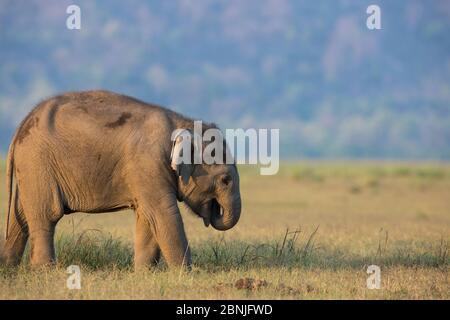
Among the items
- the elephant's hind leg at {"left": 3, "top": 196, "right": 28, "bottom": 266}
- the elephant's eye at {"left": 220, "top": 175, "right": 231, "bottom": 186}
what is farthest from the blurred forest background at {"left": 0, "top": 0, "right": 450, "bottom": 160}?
the elephant's eye at {"left": 220, "top": 175, "right": 231, "bottom": 186}

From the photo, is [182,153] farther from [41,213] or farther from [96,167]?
[41,213]

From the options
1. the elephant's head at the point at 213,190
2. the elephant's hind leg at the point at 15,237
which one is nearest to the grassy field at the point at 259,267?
the elephant's hind leg at the point at 15,237

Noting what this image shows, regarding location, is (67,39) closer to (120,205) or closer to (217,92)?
(217,92)

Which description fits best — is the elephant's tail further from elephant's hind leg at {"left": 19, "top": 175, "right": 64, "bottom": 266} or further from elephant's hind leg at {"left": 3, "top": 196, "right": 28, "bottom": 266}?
elephant's hind leg at {"left": 19, "top": 175, "right": 64, "bottom": 266}

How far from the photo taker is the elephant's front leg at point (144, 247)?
1199 centimetres

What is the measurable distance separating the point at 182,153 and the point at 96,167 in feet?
3.61

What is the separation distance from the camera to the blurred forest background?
478 ft

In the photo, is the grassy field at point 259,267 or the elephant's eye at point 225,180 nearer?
the grassy field at point 259,267

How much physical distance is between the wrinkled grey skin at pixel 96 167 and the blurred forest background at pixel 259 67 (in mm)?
120904

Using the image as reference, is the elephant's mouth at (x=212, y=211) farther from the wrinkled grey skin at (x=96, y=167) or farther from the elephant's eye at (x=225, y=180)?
the wrinkled grey skin at (x=96, y=167)

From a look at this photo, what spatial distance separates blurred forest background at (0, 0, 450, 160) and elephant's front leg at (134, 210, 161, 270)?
120909 millimetres

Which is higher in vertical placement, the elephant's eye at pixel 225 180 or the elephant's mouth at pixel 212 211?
the elephant's eye at pixel 225 180
